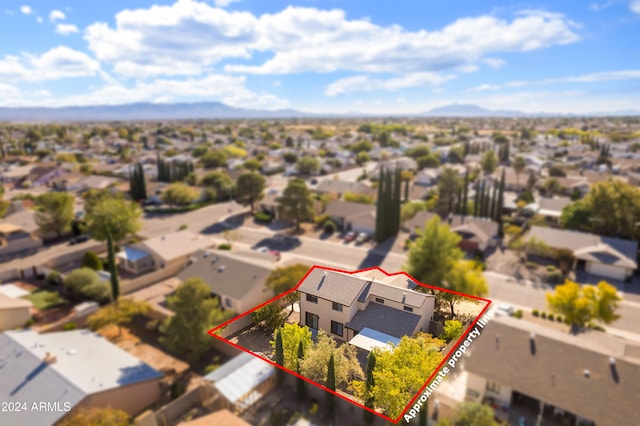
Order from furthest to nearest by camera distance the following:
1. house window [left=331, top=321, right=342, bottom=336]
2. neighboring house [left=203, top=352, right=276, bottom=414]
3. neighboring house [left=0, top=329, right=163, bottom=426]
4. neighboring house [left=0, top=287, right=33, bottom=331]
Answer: neighboring house [left=0, top=287, right=33, bottom=331] → neighboring house [left=203, top=352, right=276, bottom=414] → neighboring house [left=0, top=329, right=163, bottom=426] → house window [left=331, top=321, right=342, bottom=336]

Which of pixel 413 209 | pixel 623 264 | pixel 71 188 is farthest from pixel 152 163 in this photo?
pixel 623 264

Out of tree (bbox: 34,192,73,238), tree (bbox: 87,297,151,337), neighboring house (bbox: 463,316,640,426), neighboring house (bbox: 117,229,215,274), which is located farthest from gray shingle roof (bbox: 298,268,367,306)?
tree (bbox: 34,192,73,238)

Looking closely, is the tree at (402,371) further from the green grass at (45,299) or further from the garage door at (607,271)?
the garage door at (607,271)

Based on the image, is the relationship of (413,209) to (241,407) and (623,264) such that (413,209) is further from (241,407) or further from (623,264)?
(241,407)

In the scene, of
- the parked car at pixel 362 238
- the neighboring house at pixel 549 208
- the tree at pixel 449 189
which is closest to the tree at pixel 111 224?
the parked car at pixel 362 238

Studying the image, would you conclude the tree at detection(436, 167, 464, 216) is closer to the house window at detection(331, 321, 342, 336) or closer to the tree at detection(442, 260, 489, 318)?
the tree at detection(442, 260, 489, 318)

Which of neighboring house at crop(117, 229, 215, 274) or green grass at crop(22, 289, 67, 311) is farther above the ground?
neighboring house at crop(117, 229, 215, 274)
